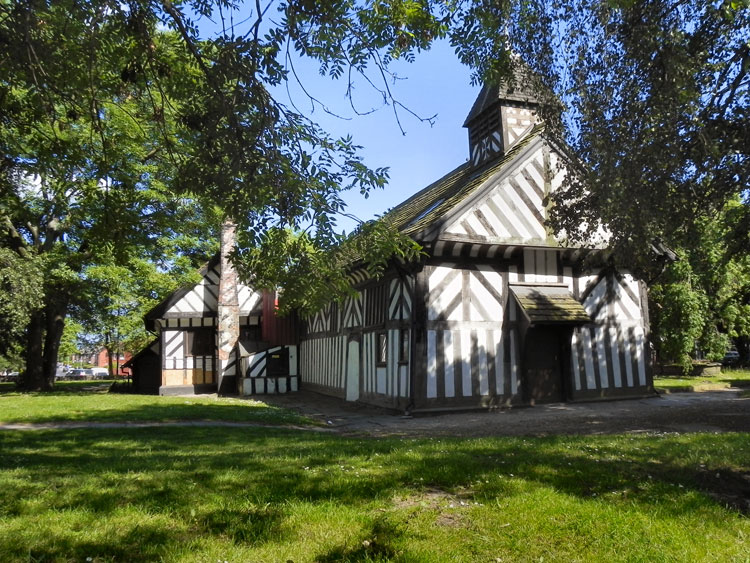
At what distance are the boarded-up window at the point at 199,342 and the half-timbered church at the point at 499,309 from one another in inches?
329

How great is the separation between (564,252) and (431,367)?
4556 millimetres

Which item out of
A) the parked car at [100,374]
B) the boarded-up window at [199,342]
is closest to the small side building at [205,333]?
the boarded-up window at [199,342]

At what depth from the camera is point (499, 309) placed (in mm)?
12953

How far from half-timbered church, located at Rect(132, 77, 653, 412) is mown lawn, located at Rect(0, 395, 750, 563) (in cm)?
572

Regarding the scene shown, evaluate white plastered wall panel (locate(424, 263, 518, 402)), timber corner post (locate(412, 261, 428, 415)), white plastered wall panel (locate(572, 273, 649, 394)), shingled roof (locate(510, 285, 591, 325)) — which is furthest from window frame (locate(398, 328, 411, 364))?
white plastered wall panel (locate(572, 273, 649, 394))

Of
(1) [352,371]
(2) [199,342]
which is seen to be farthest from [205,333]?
(1) [352,371]

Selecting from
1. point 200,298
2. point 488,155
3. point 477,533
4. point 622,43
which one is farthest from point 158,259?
point 477,533

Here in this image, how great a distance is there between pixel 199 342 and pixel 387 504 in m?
19.2

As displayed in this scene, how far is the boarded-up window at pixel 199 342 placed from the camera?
2180 cm

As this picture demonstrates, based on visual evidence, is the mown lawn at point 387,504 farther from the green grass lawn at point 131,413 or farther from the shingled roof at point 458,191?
the shingled roof at point 458,191

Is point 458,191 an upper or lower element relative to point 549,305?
upper

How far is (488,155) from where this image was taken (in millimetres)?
16172

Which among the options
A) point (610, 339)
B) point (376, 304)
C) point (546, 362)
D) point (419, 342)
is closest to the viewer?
point (419, 342)

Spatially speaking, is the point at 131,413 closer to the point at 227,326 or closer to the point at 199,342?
the point at 227,326
